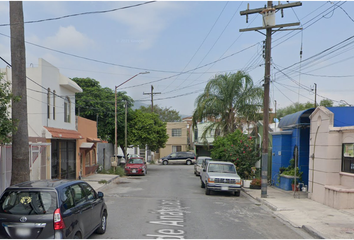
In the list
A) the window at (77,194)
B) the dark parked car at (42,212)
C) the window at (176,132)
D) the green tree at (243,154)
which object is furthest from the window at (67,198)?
the window at (176,132)

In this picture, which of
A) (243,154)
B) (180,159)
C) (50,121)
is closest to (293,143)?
Result: (243,154)

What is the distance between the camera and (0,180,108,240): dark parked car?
5.64 meters

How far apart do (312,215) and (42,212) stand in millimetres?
8777

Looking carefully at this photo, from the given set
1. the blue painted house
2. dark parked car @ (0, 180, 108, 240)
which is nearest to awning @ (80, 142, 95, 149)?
the blue painted house

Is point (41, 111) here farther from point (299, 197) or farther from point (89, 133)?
point (299, 197)

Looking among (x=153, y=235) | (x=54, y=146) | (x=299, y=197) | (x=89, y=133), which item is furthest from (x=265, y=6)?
(x=89, y=133)

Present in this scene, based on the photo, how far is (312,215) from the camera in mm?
10953

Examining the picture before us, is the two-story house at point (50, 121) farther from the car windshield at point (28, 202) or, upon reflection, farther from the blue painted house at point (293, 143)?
the blue painted house at point (293, 143)

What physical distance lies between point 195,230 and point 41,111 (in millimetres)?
11888

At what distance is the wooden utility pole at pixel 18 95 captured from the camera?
9625 mm

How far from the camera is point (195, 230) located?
874 cm

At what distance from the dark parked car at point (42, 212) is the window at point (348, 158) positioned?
10.2 m

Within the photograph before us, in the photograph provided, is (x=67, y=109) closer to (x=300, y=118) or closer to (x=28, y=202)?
(x=300, y=118)

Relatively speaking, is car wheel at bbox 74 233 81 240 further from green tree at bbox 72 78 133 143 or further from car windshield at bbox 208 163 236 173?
green tree at bbox 72 78 133 143
